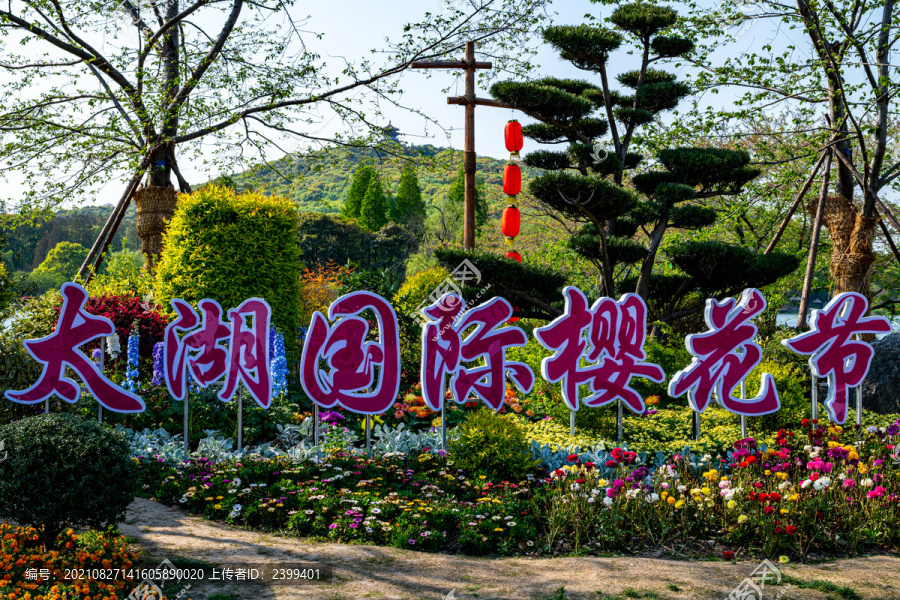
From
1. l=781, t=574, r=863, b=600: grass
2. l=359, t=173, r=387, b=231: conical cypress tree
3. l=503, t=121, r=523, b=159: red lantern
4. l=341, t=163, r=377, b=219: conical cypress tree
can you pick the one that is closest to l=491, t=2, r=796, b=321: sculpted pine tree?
l=503, t=121, r=523, b=159: red lantern

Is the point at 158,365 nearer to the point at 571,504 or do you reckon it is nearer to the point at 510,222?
the point at 571,504

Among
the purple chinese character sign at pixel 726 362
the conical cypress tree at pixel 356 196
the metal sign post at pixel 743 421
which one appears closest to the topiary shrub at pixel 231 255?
the purple chinese character sign at pixel 726 362

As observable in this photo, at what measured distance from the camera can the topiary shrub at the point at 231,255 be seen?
7527 mm

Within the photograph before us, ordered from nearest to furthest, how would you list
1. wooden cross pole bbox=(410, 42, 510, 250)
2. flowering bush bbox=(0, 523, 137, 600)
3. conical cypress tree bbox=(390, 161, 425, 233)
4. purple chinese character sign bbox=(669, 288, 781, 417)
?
1. flowering bush bbox=(0, 523, 137, 600)
2. purple chinese character sign bbox=(669, 288, 781, 417)
3. wooden cross pole bbox=(410, 42, 510, 250)
4. conical cypress tree bbox=(390, 161, 425, 233)

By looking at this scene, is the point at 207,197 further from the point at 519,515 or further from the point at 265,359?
the point at 519,515

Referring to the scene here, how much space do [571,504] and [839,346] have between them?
11.4 ft

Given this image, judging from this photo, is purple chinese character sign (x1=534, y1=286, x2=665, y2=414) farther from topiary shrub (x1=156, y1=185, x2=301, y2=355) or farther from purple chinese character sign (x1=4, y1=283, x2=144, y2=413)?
purple chinese character sign (x1=4, y1=283, x2=144, y2=413)

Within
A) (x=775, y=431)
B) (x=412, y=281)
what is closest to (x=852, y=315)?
(x=775, y=431)

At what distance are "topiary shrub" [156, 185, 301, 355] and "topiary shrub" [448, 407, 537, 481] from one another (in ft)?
10.2

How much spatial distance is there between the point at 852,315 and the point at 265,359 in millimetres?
5510

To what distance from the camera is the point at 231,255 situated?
755 centimetres

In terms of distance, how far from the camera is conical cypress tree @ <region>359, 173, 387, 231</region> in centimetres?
4134

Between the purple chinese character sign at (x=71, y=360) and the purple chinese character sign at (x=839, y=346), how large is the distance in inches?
247

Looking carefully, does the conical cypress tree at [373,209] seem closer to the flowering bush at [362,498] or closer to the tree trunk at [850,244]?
the tree trunk at [850,244]
